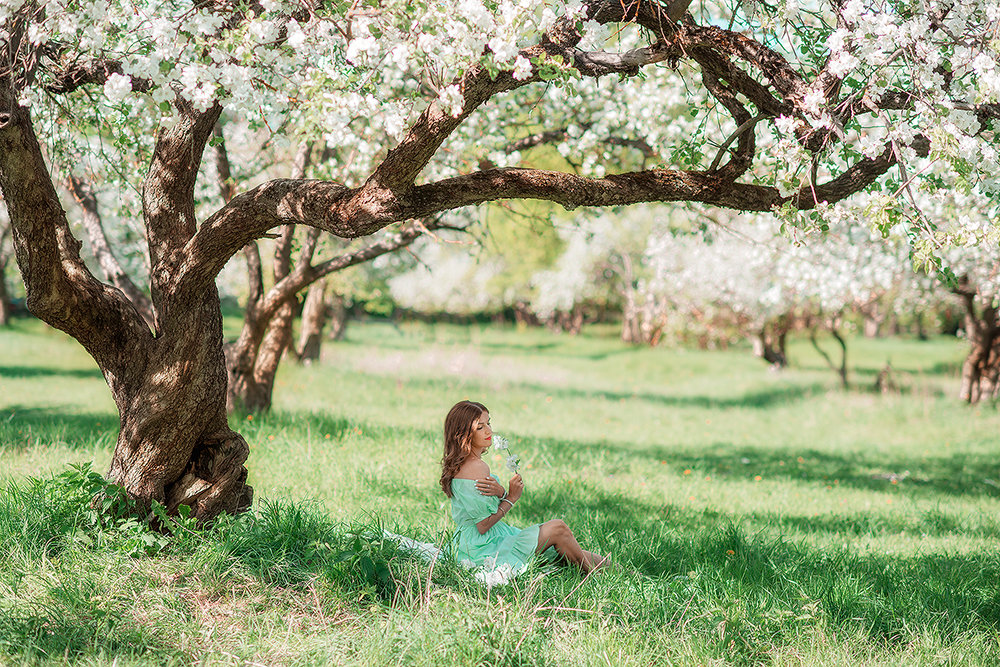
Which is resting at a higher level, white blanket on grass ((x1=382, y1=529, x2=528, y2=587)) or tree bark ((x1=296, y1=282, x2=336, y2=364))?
tree bark ((x1=296, y1=282, x2=336, y2=364))

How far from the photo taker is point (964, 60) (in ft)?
13.3

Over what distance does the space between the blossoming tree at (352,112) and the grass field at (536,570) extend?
0.78 m

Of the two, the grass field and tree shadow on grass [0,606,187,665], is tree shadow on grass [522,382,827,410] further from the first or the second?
tree shadow on grass [0,606,187,665]

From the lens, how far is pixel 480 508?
→ 494 centimetres

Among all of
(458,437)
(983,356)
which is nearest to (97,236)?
(458,437)

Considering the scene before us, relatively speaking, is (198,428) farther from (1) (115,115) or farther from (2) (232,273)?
(2) (232,273)

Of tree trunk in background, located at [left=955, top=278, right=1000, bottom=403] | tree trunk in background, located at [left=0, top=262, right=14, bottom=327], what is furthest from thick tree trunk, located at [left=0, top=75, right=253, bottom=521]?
tree trunk in background, located at [left=0, top=262, right=14, bottom=327]

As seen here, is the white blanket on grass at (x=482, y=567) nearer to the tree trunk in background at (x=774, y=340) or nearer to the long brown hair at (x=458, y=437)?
the long brown hair at (x=458, y=437)

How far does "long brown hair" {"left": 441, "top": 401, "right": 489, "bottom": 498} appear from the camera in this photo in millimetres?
4953

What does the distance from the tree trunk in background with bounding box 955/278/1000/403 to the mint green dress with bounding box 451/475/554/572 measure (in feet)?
51.4

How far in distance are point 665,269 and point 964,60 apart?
2676 cm

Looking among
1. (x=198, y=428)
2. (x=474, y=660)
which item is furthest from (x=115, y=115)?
(x=474, y=660)

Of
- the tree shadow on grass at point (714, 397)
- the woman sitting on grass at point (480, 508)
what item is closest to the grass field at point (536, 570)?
the woman sitting on grass at point (480, 508)

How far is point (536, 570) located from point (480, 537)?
0.42 m
